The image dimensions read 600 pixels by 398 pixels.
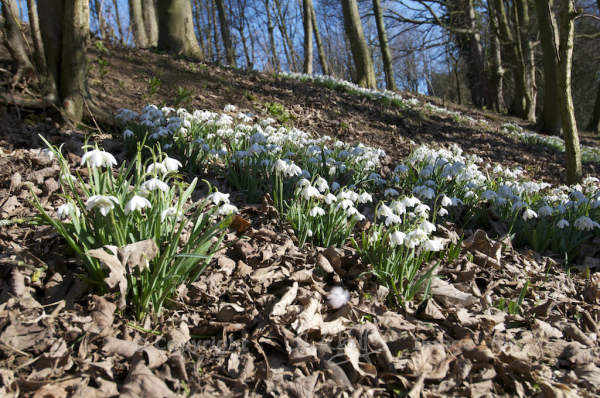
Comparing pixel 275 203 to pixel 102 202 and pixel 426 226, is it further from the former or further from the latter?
pixel 102 202

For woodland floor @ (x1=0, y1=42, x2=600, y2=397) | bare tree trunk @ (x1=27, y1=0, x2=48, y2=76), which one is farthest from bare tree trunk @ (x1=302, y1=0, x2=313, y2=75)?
woodland floor @ (x1=0, y1=42, x2=600, y2=397)

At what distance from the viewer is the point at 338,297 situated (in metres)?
2.08

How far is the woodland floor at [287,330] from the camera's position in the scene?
1.51 metres

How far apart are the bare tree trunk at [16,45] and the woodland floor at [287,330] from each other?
163cm

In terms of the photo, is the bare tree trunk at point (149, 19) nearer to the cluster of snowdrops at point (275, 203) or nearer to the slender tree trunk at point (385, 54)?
the slender tree trunk at point (385, 54)

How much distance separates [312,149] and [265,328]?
8.03 ft

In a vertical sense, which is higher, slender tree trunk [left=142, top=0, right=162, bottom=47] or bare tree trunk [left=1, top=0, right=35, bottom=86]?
slender tree trunk [left=142, top=0, right=162, bottom=47]

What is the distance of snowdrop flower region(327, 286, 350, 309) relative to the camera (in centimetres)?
204

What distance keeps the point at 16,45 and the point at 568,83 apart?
659 cm

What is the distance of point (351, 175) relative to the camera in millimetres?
4117

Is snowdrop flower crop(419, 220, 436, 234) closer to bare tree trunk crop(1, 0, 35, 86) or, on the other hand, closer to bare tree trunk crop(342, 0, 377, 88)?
bare tree trunk crop(1, 0, 35, 86)

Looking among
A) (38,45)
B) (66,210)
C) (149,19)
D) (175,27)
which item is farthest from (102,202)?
(149,19)

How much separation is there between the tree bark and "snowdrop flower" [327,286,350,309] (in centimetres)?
801

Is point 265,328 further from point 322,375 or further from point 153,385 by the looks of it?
point 153,385
